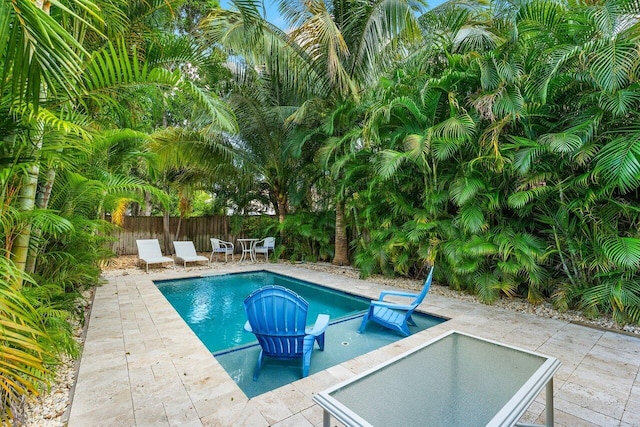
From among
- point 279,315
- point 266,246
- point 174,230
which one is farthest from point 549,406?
point 174,230

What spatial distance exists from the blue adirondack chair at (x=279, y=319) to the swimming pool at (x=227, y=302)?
1.04m

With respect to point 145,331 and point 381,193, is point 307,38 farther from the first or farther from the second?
point 145,331

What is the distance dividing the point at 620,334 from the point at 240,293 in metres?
6.77

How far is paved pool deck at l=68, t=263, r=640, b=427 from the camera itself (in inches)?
93.2

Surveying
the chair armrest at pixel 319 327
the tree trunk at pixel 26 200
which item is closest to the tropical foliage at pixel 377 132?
the tree trunk at pixel 26 200

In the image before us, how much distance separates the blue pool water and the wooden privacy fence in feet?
15.9

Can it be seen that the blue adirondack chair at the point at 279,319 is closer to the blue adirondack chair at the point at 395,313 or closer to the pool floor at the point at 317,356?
the pool floor at the point at 317,356

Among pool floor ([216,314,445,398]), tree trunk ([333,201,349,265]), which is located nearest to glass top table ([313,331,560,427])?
pool floor ([216,314,445,398])

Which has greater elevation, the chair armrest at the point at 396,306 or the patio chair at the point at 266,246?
the patio chair at the point at 266,246

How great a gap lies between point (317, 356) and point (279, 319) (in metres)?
0.98

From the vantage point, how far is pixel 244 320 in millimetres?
5398

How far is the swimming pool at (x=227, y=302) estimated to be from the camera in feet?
15.5

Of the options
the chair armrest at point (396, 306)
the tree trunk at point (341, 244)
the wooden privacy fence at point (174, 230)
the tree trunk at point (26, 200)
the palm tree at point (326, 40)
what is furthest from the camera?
the wooden privacy fence at point (174, 230)

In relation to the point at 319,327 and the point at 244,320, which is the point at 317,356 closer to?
the point at 319,327
